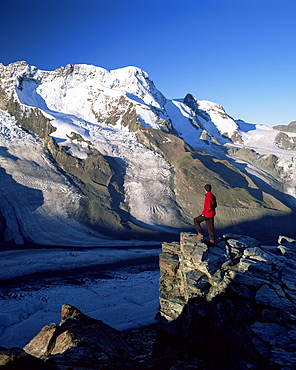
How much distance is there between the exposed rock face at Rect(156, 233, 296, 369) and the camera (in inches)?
249

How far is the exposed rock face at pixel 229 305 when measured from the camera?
249 inches

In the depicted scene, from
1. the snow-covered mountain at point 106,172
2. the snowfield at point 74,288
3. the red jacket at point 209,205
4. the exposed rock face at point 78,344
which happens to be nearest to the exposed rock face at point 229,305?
the red jacket at point 209,205

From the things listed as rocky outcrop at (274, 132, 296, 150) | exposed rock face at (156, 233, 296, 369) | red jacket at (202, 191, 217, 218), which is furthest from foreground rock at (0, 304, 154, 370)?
rocky outcrop at (274, 132, 296, 150)

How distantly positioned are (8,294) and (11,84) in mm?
75040

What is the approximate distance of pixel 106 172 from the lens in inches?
2276

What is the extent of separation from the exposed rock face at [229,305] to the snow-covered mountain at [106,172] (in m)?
28.5

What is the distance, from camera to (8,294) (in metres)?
22.3

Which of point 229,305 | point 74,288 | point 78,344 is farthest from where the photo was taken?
point 74,288

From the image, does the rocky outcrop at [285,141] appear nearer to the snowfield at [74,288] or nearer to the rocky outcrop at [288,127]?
the rocky outcrop at [288,127]

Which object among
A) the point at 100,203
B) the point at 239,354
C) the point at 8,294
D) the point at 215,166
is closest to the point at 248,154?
the point at 215,166

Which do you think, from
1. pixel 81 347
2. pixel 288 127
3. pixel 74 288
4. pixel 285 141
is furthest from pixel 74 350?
pixel 288 127

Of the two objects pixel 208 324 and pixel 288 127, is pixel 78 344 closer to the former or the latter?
Answer: pixel 208 324

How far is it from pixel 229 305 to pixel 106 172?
50781 mm

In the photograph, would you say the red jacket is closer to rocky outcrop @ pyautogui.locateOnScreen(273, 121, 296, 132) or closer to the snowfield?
the snowfield
